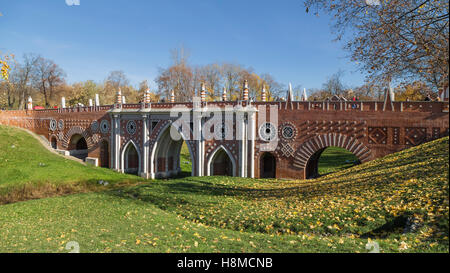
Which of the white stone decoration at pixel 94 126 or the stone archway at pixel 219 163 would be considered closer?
the stone archway at pixel 219 163

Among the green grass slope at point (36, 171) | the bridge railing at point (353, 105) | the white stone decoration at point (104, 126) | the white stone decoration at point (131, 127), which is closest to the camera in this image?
the bridge railing at point (353, 105)

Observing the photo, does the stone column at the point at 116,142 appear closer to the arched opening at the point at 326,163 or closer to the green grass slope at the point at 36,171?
the green grass slope at the point at 36,171

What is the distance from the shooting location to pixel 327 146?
18859 millimetres

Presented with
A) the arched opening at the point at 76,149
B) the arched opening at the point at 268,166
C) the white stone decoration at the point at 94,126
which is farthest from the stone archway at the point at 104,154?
the arched opening at the point at 268,166

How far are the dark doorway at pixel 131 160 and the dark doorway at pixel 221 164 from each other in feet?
28.6

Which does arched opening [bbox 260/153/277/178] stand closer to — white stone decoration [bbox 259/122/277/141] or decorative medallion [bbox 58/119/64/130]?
white stone decoration [bbox 259/122/277/141]

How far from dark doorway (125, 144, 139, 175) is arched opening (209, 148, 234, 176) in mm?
8727

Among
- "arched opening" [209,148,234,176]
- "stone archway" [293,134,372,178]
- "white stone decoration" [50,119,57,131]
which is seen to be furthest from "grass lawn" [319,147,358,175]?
"white stone decoration" [50,119,57,131]

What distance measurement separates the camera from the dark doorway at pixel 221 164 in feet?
76.0

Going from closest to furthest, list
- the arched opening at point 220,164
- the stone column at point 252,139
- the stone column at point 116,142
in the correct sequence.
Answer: the stone column at point 252,139, the arched opening at point 220,164, the stone column at point 116,142

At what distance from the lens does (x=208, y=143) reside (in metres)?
22.3

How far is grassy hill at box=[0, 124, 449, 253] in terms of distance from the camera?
6.52 metres
